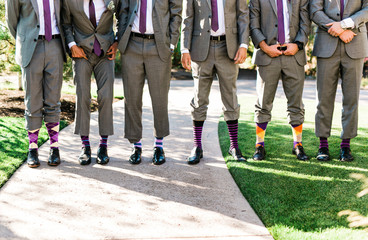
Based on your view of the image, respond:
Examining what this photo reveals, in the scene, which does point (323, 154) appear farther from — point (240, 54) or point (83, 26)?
point (83, 26)

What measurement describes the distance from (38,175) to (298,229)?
2592 millimetres

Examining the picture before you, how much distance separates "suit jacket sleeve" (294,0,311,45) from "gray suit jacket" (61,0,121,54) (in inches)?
80.1

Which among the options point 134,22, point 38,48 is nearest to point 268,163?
point 134,22

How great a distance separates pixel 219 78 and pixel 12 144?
271 centimetres

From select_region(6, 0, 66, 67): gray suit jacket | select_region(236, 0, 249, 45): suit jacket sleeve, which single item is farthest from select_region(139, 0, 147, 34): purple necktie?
select_region(236, 0, 249, 45): suit jacket sleeve

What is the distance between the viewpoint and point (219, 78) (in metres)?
4.75

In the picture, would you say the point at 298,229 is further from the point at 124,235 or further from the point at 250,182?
the point at 124,235

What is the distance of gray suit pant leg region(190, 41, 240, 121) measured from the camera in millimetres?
4656

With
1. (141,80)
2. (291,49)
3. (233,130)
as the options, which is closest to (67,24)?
(141,80)

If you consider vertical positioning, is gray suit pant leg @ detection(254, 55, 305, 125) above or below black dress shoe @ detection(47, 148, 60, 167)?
above

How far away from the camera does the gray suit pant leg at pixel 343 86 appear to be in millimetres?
4602

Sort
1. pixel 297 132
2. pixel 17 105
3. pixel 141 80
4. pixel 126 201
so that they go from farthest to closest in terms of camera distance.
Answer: pixel 17 105
pixel 297 132
pixel 141 80
pixel 126 201

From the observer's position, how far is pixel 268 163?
4.69 metres

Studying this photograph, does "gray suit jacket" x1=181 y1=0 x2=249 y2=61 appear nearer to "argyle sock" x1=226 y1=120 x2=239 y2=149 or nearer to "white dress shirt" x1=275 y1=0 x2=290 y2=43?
"white dress shirt" x1=275 y1=0 x2=290 y2=43
